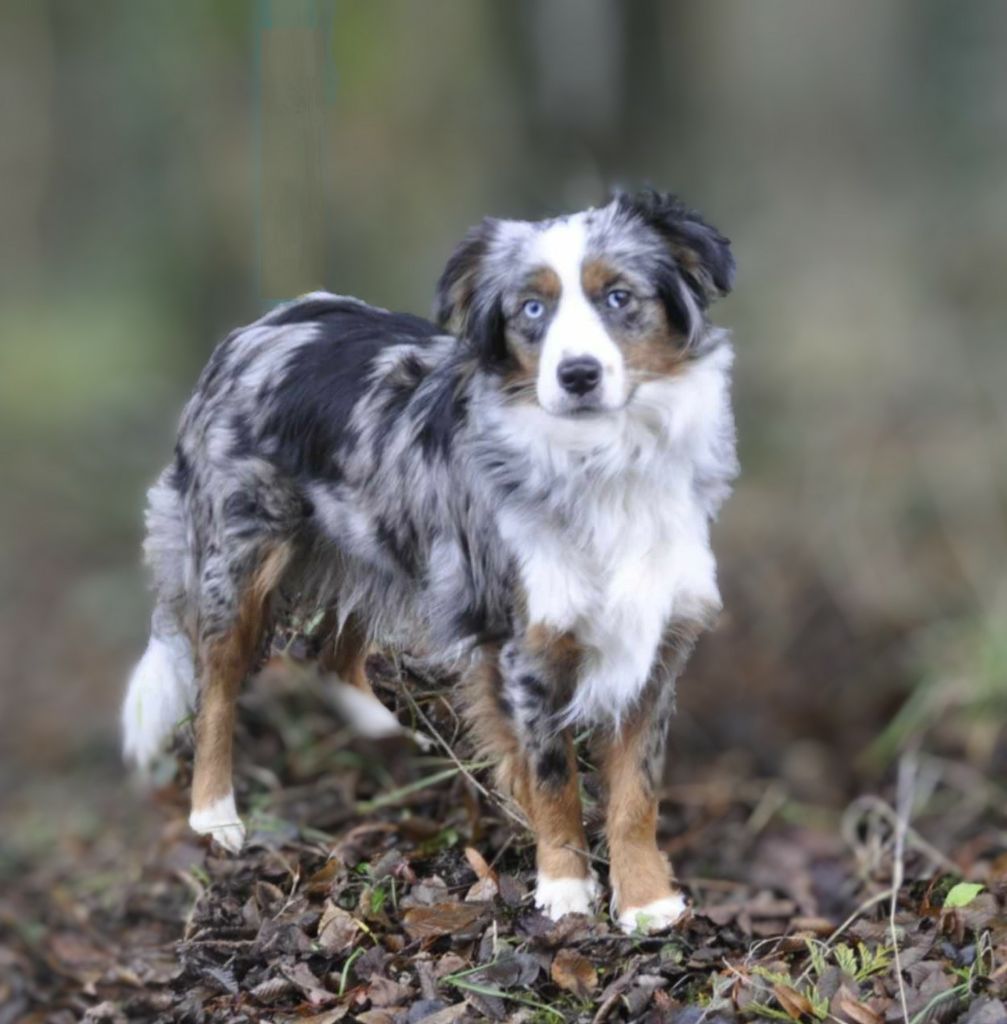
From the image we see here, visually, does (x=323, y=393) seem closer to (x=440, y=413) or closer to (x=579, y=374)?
(x=440, y=413)

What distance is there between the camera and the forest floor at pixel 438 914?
4.27 meters

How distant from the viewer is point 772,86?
1402cm

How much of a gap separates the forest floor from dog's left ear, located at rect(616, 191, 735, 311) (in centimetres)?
145

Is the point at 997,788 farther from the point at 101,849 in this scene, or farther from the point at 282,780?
the point at 101,849

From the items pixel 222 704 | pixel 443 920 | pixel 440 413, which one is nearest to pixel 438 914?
pixel 443 920

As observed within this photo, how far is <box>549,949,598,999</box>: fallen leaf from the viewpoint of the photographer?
427cm

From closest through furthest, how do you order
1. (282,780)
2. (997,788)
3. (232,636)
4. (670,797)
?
(232,636), (282,780), (670,797), (997,788)

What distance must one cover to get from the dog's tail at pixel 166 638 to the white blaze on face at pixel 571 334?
1.49m

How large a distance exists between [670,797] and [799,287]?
6.76 metres

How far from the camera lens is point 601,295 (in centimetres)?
407

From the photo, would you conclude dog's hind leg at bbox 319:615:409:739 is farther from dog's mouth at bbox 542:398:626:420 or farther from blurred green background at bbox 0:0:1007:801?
blurred green background at bbox 0:0:1007:801

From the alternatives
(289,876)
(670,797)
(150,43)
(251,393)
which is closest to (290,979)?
(289,876)

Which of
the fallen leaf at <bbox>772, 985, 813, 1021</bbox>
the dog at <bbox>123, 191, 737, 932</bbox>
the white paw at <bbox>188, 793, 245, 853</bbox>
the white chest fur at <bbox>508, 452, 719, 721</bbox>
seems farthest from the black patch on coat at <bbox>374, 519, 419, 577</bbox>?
the fallen leaf at <bbox>772, 985, 813, 1021</bbox>

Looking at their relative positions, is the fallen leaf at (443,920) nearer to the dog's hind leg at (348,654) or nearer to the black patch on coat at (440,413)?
the dog's hind leg at (348,654)
